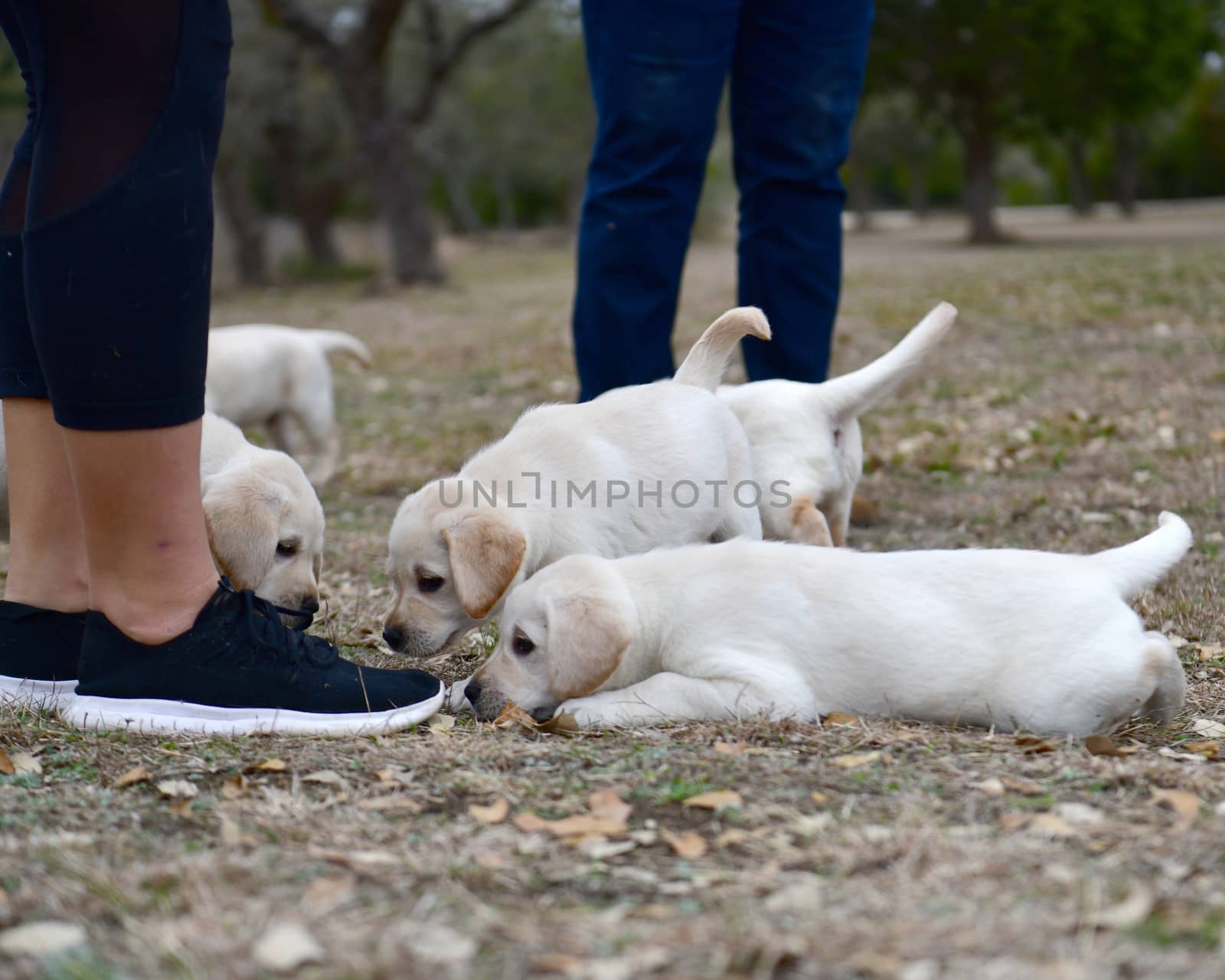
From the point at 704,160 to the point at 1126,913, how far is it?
8.16 feet

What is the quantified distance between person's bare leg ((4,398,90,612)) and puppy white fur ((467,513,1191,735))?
73 centimetres

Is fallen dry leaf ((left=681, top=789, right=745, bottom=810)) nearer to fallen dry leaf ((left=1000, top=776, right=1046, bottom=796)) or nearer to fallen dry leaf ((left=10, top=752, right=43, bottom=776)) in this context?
fallen dry leaf ((left=1000, top=776, right=1046, bottom=796))

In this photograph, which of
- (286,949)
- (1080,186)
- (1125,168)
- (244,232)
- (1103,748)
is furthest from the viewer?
(1125,168)

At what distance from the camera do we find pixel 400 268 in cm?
1766

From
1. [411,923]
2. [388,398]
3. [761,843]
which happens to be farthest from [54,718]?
[388,398]

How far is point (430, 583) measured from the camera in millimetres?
2619

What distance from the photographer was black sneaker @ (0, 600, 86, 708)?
224cm

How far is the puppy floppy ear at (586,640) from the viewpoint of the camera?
2182mm

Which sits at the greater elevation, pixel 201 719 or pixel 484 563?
pixel 484 563

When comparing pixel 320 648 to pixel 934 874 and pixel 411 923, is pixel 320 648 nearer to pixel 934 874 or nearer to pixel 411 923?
→ pixel 411 923

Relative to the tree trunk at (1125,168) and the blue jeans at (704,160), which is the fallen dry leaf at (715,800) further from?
the tree trunk at (1125,168)

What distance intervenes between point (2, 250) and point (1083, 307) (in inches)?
313

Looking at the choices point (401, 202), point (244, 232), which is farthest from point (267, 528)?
point (244, 232)

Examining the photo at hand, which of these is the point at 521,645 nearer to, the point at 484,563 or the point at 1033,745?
the point at 484,563
